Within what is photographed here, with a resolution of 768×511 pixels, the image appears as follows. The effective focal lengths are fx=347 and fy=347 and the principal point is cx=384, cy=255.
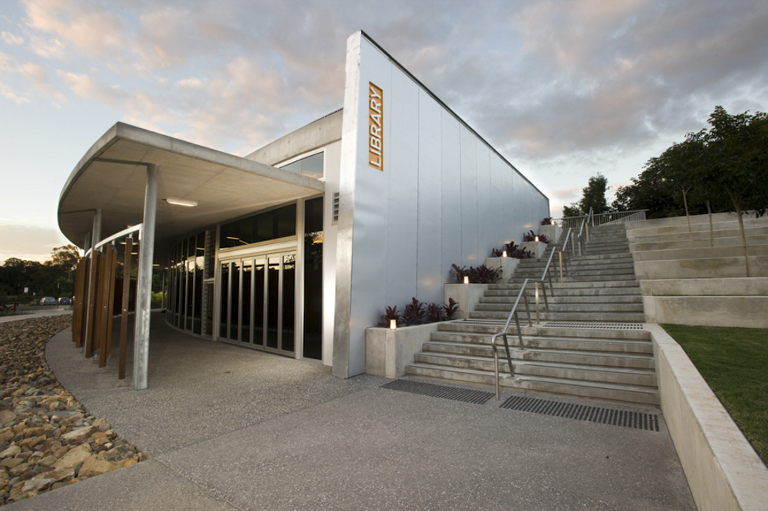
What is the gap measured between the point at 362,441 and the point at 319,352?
157 inches

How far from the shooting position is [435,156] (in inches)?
348

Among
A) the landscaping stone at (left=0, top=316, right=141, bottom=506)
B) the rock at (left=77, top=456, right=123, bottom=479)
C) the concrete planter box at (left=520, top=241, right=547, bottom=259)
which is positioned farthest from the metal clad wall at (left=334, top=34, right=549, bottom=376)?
the rock at (left=77, top=456, right=123, bottom=479)

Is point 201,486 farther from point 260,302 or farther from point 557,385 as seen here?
point 260,302

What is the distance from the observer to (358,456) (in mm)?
3096

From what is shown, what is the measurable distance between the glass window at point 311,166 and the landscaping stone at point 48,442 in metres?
5.68

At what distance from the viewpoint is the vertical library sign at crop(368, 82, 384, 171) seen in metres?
6.76

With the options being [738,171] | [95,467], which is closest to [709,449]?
[95,467]

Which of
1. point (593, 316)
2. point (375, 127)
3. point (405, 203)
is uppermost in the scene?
point (375, 127)

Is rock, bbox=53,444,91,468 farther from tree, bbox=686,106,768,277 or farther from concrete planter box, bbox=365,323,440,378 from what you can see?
tree, bbox=686,106,768,277

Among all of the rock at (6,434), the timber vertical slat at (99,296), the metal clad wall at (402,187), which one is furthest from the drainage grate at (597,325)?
the timber vertical slat at (99,296)

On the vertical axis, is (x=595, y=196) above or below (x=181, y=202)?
above

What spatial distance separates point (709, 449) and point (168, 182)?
7.64 meters

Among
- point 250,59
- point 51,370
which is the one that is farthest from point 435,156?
point 51,370

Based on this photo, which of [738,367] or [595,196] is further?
[595,196]
